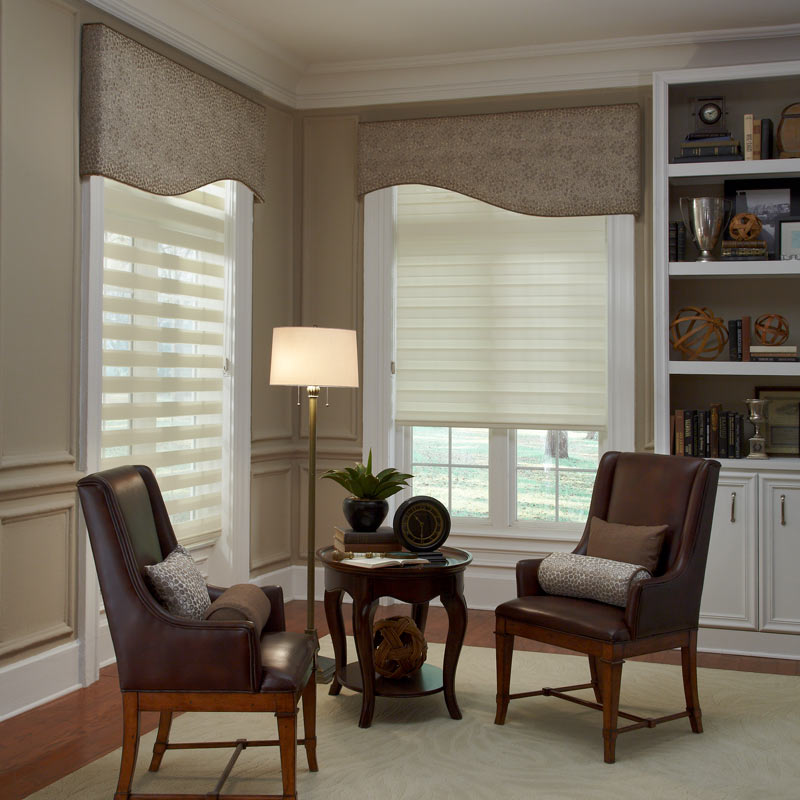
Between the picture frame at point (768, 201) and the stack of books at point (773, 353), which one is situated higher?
the picture frame at point (768, 201)

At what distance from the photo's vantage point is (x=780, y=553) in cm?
419

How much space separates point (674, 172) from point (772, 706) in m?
2.47

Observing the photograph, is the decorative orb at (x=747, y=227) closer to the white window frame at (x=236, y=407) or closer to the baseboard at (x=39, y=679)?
the white window frame at (x=236, y=407)

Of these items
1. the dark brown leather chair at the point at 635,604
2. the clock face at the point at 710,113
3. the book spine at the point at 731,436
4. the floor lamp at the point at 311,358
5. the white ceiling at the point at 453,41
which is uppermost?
the white ceiling at the point at 453,41

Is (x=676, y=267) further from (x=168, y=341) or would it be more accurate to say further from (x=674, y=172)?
(x=168, y=341)

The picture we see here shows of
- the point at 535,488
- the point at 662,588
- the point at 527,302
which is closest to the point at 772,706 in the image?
the point at 662,588

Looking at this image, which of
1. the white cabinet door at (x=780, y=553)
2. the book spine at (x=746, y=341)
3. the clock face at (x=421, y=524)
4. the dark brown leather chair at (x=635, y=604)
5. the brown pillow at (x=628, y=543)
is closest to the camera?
the dark brown leather chair at (x=635, y=604)

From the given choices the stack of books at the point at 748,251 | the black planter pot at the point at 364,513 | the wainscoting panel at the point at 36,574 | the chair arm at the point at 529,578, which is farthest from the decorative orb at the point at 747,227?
the wainscoting panel at the point at 36,574

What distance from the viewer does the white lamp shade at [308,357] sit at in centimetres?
366

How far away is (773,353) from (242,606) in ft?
9.47

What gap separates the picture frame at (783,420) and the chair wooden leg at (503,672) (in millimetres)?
1911

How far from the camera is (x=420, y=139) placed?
511 centimetres

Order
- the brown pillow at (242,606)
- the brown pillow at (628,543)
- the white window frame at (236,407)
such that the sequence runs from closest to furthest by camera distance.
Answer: the brown pillow at (242,606) < the brown pillow at (628,543) < the white window frame at (236,407)

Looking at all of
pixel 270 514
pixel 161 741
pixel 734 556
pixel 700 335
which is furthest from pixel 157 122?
pixel 734 556
